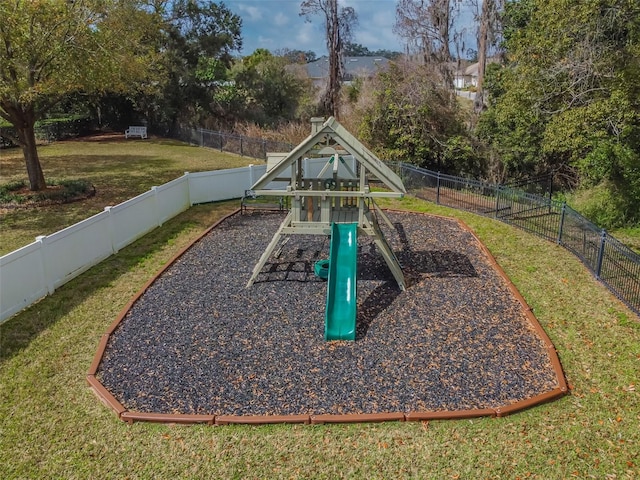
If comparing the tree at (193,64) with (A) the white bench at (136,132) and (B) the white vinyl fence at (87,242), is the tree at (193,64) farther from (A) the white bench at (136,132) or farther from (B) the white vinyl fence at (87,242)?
(B) the white vinyl fence at (87,242)

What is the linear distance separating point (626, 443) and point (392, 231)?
8036 mm

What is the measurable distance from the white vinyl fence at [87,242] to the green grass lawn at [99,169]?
7.00 feet

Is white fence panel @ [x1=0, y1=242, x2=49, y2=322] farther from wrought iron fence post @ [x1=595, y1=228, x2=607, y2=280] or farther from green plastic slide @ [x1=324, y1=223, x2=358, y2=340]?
wrought iron fence post @ [x1=595, y1=228, x2=607, y2=280]

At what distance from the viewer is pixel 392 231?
511 inches

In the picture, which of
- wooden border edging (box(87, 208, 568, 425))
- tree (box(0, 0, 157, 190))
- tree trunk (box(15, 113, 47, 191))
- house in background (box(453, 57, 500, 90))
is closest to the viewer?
wooden border edging (box(87, 208, 568, 425))

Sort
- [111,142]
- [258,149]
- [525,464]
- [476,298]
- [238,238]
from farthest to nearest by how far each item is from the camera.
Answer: [111,142], [258,149], [238,238], [476,298], [525,464]

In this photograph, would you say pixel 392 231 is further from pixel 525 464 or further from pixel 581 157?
pixel 581 157

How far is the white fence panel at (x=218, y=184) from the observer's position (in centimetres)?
1577

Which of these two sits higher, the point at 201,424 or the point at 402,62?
the point at 402,62

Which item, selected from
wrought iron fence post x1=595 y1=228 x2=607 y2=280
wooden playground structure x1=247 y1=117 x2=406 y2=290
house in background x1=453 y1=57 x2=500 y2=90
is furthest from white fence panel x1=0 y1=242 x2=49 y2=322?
house in background x1=453 y1=57 x2=500 y2=90

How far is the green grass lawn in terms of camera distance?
42.2 ft

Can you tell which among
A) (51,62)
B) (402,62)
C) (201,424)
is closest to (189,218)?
(51,62)

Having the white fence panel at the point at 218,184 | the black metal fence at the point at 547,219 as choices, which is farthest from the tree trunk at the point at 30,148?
the black metal fence at the point at 547,219

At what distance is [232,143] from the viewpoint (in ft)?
89.0
